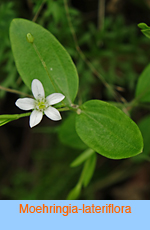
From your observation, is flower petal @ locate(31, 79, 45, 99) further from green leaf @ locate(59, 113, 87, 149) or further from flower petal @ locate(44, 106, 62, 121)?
green leaf @ locate(59, 113, 87, 149)

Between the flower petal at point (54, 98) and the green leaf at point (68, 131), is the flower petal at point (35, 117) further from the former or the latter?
the green leaf at point (68, 131)

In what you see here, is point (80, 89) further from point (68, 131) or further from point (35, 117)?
point (35, 117)

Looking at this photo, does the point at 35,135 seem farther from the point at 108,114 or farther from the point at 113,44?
the point at 108,114

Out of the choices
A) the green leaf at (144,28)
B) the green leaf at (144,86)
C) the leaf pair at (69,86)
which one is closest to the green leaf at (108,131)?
the leaf pair at (69,86)

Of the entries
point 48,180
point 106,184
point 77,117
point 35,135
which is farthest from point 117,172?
point 77,117

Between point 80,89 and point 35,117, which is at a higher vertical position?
point 35,117

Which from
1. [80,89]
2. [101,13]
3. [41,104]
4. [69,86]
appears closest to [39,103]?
[41,104]

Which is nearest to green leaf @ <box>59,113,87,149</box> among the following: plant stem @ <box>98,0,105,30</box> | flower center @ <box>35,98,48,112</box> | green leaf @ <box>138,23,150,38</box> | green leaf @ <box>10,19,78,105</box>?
green leaf @ <box>10,19,78,105</box>
